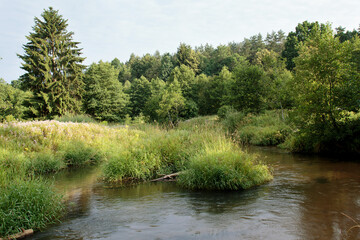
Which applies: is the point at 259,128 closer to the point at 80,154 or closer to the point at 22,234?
the point at 80,154

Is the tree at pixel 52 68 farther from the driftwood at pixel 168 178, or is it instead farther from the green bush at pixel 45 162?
the driftwood at pixel 168 178

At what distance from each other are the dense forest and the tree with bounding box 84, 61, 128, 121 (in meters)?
0.15

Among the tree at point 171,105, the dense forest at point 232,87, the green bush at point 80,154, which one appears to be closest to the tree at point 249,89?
the dense forest at point 232,87

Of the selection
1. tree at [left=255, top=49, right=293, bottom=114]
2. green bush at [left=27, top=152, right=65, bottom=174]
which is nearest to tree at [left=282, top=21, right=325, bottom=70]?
tree at [left=255, top=49, right=293, bottom=114]

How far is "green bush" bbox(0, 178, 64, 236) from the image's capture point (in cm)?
431

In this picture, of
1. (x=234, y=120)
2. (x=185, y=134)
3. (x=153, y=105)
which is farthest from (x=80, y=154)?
(x=153, y=105)

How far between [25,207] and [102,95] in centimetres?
3634

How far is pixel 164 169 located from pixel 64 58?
28718 millimetres

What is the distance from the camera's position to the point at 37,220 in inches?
187

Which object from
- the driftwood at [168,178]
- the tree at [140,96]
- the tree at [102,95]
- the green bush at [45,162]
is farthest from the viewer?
the tree at [140,96]

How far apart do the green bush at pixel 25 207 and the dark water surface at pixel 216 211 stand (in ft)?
1.03

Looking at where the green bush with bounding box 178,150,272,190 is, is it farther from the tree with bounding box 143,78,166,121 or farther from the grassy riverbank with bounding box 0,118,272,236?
the tree with bounding box 143,78,166,121

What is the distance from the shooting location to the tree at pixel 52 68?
2975 cm

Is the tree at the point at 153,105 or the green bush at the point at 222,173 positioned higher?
the tree at the point at 153,105
